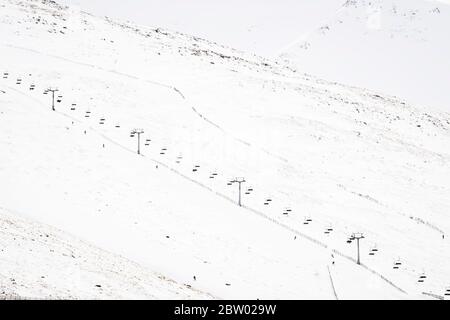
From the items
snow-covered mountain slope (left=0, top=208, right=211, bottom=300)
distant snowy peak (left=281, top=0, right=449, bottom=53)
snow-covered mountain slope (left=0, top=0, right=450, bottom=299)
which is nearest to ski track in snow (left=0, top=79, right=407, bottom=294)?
snow-covered mountain slope (left=0, top=0, right=450, bottom=299)

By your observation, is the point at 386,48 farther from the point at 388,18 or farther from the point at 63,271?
the point at 63,271

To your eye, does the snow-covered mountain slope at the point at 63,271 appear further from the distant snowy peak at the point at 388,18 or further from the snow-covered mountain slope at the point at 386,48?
the distant snowy peak at the point at 388,18

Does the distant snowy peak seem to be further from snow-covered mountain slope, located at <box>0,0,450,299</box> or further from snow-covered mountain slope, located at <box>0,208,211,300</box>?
snow-covered mountain slope, located at <box>0,208,211,300</box>

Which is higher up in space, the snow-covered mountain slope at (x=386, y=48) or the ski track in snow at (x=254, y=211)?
the snow-covered mountain slope at (x=386, y=48)

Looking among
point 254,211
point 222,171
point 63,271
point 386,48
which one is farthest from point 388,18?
point 63,271

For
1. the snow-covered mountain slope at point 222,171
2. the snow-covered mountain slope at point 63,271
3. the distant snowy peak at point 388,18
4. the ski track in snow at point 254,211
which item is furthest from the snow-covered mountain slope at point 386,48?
the snow-covered mountain slope at point 63,271
